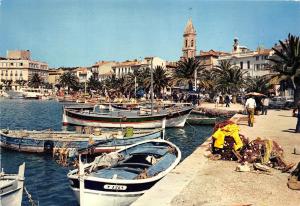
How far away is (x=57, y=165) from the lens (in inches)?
1005

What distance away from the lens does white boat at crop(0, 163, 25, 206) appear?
13.2m

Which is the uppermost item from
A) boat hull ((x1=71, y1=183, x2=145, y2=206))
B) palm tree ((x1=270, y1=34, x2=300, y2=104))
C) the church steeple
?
the church steeple

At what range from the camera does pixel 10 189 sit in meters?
13.5

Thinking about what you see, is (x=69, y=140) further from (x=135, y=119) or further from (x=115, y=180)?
(x=135, y=119)

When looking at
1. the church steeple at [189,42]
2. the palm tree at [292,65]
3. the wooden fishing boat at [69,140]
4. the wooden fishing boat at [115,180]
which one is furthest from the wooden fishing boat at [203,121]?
the church steeple at [189,42]

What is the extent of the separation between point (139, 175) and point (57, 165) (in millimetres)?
12352

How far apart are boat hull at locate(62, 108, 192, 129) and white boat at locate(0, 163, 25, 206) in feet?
107

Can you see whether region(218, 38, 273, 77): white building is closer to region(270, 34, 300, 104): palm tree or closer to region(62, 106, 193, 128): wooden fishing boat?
region(270, 34, 300, 104): palm tree

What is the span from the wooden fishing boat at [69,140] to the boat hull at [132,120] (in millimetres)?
15983

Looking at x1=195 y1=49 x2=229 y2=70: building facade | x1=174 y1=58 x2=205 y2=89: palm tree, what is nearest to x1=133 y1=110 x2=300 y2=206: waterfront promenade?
x1=174 y1=58 x2=205 y2=89: palm tree

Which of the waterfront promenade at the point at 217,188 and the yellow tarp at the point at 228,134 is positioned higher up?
the yellow tarp at the point at 228,134

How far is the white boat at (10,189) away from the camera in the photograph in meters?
13.2

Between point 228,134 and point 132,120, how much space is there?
31.5 m

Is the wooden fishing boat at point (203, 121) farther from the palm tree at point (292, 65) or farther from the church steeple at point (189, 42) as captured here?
the church steeple at point (189, 42)
